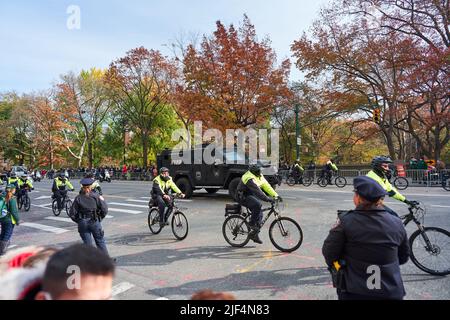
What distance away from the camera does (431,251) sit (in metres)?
5.20

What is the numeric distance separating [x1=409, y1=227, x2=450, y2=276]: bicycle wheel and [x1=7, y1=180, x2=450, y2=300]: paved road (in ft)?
0.52

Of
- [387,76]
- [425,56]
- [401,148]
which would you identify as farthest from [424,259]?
[401,148]

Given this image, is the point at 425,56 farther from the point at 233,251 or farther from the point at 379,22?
the point at 233,251

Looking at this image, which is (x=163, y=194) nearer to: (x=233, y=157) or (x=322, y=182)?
(x=233, y=157)

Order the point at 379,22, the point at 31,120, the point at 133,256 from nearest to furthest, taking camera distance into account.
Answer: the point at 133,256, the point at 379,22, the point at 31,120

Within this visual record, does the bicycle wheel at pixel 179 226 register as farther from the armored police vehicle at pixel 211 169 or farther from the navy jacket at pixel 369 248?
the armored police vehicle at pixel 211 169

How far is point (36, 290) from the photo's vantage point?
4.72 ft

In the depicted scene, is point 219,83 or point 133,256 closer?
point 133,256

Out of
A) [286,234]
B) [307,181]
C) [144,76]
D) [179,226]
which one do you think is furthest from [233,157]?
[144,76]

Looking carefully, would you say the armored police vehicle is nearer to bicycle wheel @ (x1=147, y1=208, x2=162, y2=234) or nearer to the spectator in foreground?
bicycle wheel @ (x1=147, y1=208, x2=162, y2=234)

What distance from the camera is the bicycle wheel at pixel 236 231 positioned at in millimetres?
7321

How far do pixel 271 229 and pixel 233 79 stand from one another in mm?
16696

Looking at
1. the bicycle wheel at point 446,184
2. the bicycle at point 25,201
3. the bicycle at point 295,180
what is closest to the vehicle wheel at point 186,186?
the bicycle at point 25,201
